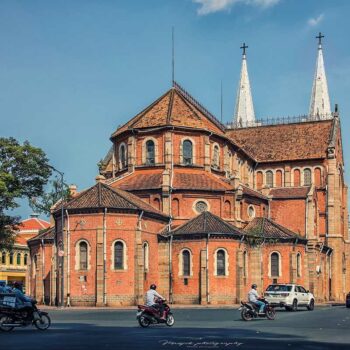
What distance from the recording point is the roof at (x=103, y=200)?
178 ft

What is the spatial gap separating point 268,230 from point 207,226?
8.19m

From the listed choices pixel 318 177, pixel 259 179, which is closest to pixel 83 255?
pixel 259 179

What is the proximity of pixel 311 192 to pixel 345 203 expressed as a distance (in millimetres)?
20442

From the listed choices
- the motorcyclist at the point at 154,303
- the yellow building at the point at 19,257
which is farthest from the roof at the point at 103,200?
the yellow building at the point at 19,257

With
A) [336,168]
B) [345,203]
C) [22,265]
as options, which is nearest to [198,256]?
[336,168]

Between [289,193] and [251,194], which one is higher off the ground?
[289,193]

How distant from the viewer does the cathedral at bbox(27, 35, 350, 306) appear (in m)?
53.9

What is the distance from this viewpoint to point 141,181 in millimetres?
64250

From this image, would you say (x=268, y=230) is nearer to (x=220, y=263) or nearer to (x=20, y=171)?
(x=220, y=263)

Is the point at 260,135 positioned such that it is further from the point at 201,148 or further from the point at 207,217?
the point at 207,217

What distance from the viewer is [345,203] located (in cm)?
9169

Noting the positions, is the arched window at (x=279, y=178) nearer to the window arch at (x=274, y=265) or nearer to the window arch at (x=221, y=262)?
the window arch at (x=274, y=265)

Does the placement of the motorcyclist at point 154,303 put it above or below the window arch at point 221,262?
below

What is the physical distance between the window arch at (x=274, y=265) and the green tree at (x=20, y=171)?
20.4 meters
